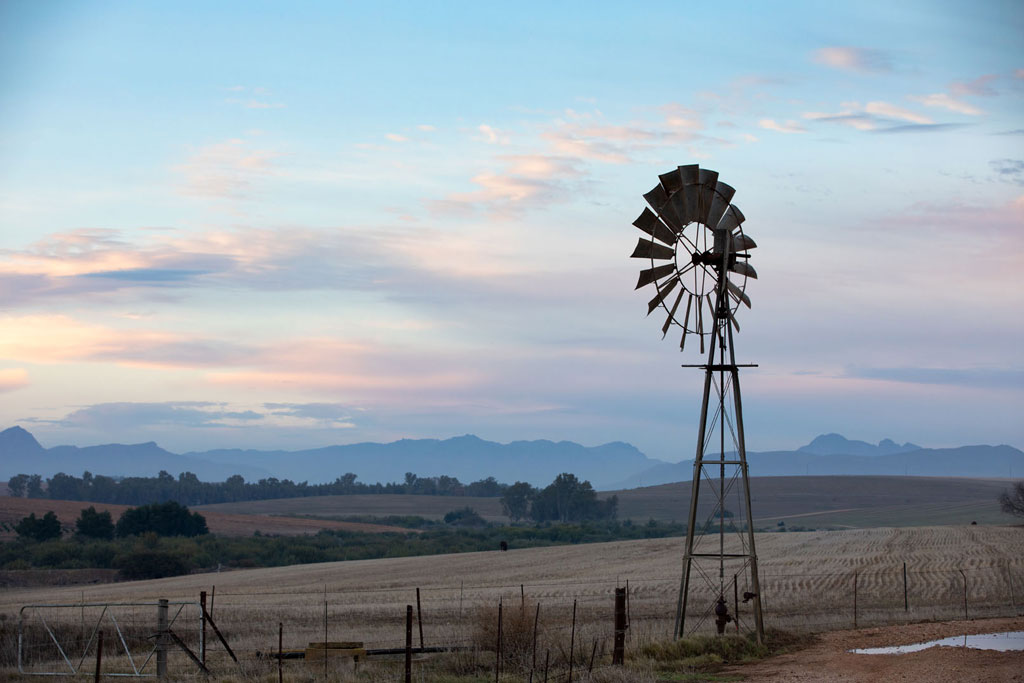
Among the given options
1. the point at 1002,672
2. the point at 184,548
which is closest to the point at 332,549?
the point at 184,548

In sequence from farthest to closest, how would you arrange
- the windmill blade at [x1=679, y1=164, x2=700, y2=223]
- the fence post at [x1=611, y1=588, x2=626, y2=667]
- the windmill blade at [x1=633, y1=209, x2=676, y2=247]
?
the windmill blade at [x1=633, y1=209, x2=676, y2=247], the windmill blade at [x1=679, y1=164, x2=700, y2=223], the fence post at [x1=611, y1=588, x2=626, y2=667]

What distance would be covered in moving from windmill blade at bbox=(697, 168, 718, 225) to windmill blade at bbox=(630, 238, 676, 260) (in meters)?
1.01

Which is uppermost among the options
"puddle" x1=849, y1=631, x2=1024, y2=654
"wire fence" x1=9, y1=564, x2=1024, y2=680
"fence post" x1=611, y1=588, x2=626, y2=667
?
"fence post" x1=611, y1=588, x2=626, y2=667

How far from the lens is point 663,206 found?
75.6ft

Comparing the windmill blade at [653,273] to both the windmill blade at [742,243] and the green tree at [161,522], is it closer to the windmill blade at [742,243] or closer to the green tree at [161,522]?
the windmill blade at [742,243]

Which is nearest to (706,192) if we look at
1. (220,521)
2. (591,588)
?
(591,588)

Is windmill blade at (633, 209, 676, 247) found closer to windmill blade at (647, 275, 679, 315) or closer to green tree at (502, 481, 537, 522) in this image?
windmill blade at (647, 275, 679, 315)

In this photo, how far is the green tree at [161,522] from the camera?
10275 cm

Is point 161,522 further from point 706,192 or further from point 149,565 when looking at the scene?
point 706,192

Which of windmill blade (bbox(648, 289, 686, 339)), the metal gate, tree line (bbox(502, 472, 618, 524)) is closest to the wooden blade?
windmill blade (bbox(648, 289, 686, 339))

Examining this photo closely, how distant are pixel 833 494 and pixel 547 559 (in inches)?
5225

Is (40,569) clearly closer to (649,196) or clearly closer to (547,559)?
(547,559)

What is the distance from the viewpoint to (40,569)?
7200 cm

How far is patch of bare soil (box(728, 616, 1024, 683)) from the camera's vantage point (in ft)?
58.2
